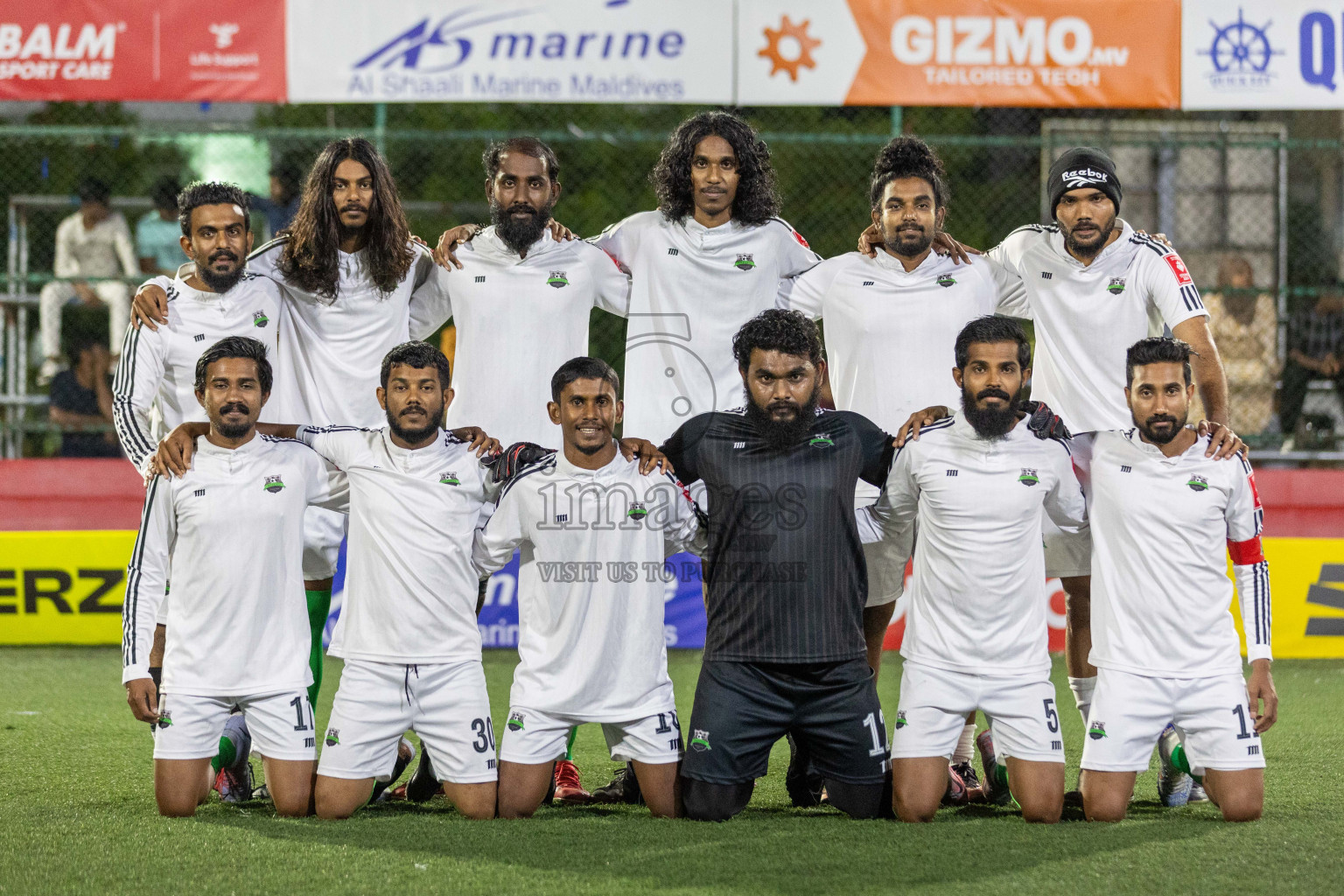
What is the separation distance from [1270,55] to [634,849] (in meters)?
8.06

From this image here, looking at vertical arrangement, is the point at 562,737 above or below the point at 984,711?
below

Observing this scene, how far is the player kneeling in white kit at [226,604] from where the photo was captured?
5.09 m

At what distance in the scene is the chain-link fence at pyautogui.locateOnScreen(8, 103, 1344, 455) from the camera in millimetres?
10391

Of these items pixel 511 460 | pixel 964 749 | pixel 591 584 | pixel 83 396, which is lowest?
pixel 964 749

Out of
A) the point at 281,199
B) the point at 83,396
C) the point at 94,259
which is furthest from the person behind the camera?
the point at 94,259

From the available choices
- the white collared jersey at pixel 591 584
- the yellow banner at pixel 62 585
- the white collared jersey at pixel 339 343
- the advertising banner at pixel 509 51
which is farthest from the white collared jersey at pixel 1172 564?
the yellow banner at pixel 62 585

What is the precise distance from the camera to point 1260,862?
444cm

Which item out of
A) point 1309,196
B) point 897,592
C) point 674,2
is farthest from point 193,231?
point 1309,196

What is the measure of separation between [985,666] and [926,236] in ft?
5.50

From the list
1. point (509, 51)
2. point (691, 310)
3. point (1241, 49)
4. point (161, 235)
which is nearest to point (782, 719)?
point (691, 310)

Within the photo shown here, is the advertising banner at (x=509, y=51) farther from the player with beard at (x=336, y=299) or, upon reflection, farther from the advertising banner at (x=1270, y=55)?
the player with beard at (x=336, y=299)

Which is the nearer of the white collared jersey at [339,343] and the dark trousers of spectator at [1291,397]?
the white collared jersey at [339,343]

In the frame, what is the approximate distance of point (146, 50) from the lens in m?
10.2

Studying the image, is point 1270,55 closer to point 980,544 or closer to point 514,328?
point 980,544
